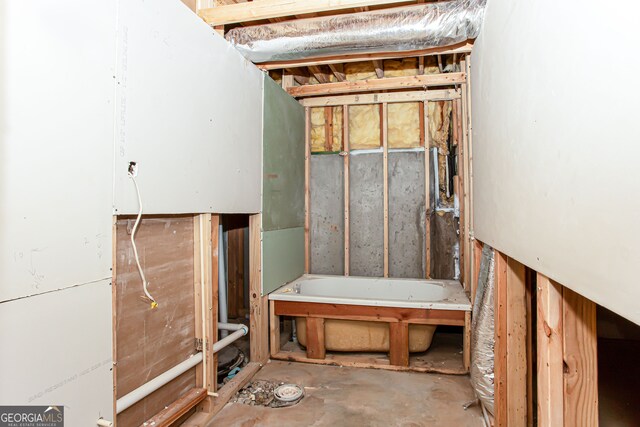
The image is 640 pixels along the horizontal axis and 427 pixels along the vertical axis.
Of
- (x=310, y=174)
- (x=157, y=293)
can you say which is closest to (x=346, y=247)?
(x=310, y=174)

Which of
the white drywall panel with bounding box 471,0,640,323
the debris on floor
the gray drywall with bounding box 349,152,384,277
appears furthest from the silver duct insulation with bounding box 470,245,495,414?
the gray drywall with bounding box 349,152,384,277

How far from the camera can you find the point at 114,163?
4.55 feet

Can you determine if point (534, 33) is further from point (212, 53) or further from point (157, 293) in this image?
point (157, 293)

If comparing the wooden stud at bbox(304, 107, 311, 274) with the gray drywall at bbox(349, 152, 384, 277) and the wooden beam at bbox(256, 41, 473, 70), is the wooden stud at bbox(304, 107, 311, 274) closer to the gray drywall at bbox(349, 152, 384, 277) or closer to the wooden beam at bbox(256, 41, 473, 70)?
the gray drywall at bbox(349, 152, 384, 277)

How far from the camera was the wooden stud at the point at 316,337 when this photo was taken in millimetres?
2904

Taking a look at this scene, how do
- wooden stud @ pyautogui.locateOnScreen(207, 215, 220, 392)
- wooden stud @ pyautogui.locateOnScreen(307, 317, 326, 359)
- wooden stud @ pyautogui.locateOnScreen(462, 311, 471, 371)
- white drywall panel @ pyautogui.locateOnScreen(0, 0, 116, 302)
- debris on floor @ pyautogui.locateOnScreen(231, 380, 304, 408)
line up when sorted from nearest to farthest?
white drywall panel @ pyautogui.locateOnScreen(0, 0, 116, 302) → wooden stud @ pyautogui.locateOnScreen(207, 215, 220, 392) → debris on floor @ pyautogui.locateOnScreen(231, 380, 304, 408) → wooden stud @ pyautogui.locateOnScreen(462, 311, 471, 371) → wooden stud @ pyautogui.locateOnScreen(307, 317, 326, 359)

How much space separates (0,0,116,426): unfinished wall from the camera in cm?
103

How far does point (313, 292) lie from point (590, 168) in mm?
2952

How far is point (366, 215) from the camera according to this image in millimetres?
3895

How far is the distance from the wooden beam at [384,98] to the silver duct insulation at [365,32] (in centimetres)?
129

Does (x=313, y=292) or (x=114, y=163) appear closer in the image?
(x=114, y=163)

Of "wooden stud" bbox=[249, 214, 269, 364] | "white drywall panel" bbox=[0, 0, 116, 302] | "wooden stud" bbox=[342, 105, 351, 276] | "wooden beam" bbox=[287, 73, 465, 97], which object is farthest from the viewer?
"wooden stud" bbox=[342, 105, 351, 276]

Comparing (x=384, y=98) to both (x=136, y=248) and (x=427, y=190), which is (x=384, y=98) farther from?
(x=136, y=248)

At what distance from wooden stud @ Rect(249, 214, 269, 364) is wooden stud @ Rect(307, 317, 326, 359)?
368 millimetres
